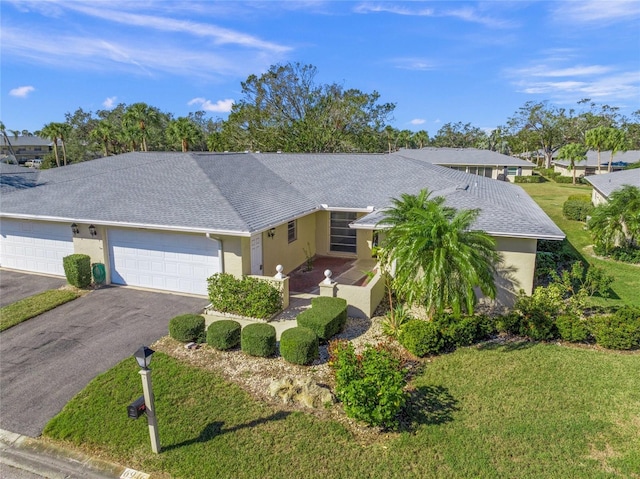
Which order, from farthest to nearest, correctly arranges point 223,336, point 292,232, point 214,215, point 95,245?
point 292,232
point 95,245
point 214,215
point 223,336

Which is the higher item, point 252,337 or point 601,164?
point 601,164

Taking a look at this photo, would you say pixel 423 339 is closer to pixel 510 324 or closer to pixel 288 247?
pixel 510 324

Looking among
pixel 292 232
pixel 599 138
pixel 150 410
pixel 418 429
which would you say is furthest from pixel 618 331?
pixel 599 138

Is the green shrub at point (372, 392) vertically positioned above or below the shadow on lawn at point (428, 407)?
above

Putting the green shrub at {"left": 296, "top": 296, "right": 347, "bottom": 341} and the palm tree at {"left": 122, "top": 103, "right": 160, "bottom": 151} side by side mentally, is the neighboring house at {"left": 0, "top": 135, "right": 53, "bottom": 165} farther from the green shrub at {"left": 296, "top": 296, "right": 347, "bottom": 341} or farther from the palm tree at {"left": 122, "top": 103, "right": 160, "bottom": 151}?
the green shrub at {"left": 296, "top": 296, "right": 347, "bottom": 341}

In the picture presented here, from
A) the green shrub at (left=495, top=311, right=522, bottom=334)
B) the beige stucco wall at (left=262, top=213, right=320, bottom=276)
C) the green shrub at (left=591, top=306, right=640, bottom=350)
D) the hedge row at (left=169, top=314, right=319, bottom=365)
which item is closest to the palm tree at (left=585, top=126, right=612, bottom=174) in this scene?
the beige stucco wall at (left=262, top=213, right=320, bottom=276)

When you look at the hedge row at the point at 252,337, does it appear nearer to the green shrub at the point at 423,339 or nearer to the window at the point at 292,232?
the green shrub at the point at 423,339

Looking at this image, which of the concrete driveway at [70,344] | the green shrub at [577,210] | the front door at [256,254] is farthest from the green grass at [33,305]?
the green shrub at [577,210]
